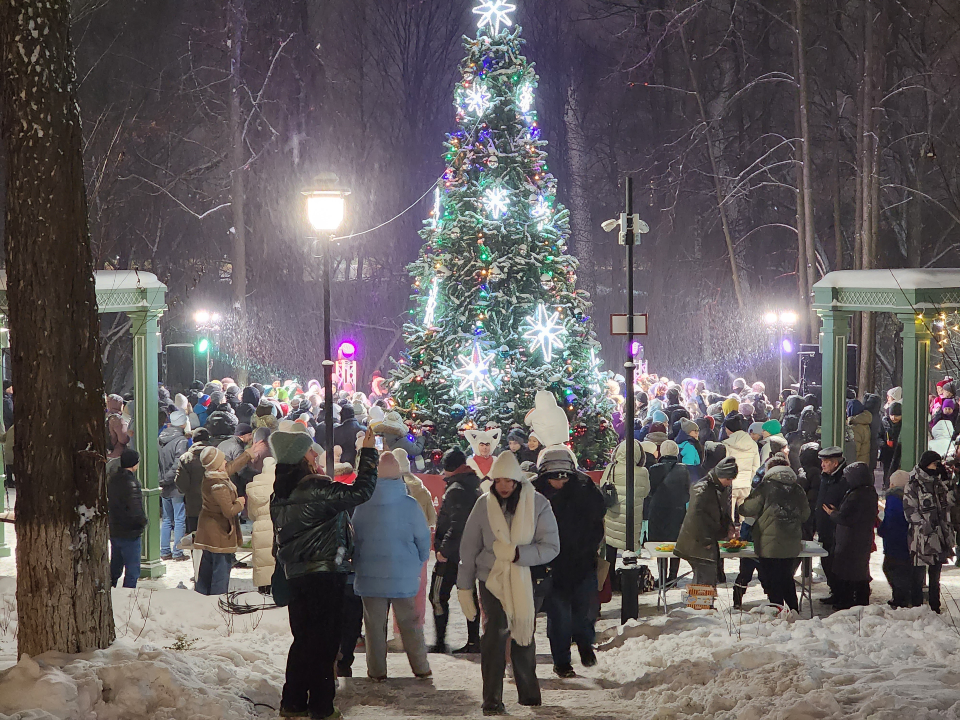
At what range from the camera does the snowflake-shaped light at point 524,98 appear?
53.0 ft

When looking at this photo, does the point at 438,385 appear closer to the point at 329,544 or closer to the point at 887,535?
the point at 887,535

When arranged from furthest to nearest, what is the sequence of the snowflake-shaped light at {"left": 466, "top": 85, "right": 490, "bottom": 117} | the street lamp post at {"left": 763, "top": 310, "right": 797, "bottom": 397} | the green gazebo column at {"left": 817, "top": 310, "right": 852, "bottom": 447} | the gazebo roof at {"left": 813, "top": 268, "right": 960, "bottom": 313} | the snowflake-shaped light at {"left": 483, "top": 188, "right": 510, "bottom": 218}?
the street lamp post at {"left": 763, "top": 310, "right": 797, "bottom": 397}, the snowflake-shaped light at {"left": 483, "top": 188, "right": 510, "bottom": 218}, the snowflake-shaped light at {"left": 466, "top": 85, "right": 490, "bottom": 117}, the green gazebo column at {"left": 817, "top": 310, "right": 852, "bottom": 447}, the gazebo roof at {"left": 813, "top": 268, "right": 960, "bottom": 313}

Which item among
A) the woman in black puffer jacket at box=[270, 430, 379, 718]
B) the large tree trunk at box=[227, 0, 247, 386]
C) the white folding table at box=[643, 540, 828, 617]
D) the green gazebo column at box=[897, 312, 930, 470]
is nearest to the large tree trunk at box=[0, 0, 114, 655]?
the woman in black puffer jacket at box=[270, 430, 379, 718]

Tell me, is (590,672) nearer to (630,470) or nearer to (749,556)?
(749,556)

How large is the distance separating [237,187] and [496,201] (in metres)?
15.6

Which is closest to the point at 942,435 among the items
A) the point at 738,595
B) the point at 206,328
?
the point at 738,595

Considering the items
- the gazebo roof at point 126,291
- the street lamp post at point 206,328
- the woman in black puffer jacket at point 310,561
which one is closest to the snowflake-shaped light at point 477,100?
the gazebo roof at point 126,291

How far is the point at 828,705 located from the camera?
664 centimetres

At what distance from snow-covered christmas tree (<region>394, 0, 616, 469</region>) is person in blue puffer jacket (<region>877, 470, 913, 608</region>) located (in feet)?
20.6

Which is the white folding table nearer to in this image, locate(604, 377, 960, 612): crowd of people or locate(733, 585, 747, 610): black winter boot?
locate(604, 377, 960, 612): crowd of people

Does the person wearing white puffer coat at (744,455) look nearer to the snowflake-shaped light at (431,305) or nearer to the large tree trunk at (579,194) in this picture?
the snowflake-shaped light at (431,305)

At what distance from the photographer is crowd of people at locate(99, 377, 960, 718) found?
7.17 m

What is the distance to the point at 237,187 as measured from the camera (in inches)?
1195

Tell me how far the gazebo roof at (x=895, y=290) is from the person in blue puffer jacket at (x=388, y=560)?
6.67 meters
